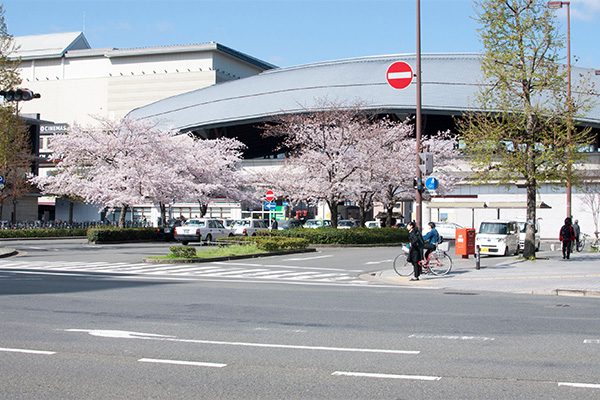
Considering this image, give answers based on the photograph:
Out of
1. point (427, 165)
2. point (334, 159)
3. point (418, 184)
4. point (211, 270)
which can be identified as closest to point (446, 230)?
point (334, 159)

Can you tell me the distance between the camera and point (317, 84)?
72.3m

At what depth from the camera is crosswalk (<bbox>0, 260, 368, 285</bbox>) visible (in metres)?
20.1

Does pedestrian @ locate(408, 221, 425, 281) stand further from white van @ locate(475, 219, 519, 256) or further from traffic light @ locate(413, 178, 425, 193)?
white van @ locate(475, 219, 519, 256)

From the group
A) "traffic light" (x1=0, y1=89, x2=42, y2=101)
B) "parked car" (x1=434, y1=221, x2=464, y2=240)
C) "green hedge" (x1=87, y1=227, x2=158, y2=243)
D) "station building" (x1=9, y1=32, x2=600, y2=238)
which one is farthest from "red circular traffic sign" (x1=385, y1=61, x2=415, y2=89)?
"parked car" (x1=434, y1=221, x2=464, y2=240)

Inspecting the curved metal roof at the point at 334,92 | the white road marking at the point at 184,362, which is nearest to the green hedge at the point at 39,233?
the curved metal roof at the point at 334,92

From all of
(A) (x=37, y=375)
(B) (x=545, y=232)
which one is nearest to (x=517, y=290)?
(A) (x=37, y=375)

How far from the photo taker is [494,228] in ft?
95.8

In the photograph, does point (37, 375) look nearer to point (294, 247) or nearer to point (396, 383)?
point (396, 383)

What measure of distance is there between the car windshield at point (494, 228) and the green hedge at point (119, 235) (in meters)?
23.9

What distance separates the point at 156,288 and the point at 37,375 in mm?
9399

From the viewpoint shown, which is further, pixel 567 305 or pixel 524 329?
pixel 567 305

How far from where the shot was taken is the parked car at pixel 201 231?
39.1 m

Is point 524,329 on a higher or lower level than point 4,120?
lower

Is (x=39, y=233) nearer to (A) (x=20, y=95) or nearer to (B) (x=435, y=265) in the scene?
(A) (x=20, y=95)
